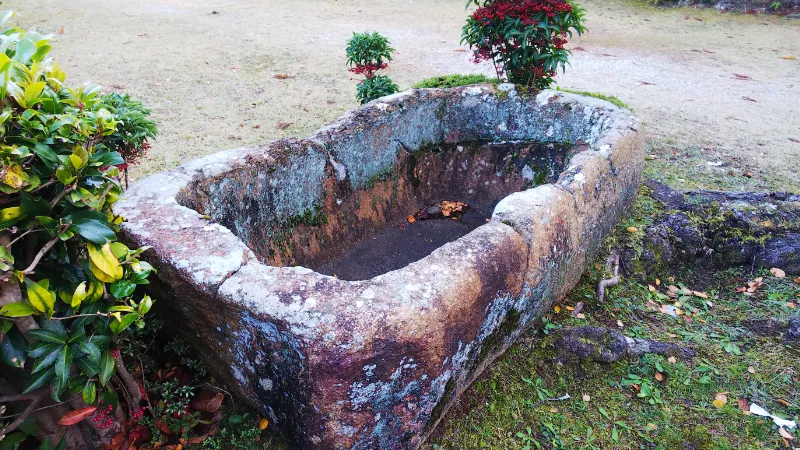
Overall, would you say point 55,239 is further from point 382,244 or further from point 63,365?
point 382,244

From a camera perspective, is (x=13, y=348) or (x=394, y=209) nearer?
(x=13, y=348)

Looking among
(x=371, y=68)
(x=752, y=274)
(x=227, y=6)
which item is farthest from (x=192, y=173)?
(x=227, y=6)

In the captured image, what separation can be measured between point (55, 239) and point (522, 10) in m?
3.77

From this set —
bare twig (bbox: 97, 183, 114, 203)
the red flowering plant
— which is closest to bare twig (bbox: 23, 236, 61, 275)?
bare twig (bbox: 97, 183, 114, 203)

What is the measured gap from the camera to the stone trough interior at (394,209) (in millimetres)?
3305

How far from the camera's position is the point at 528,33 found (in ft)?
14.0

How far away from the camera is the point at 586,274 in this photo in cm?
361

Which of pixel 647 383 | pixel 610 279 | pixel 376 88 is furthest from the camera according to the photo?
pixel 376 88

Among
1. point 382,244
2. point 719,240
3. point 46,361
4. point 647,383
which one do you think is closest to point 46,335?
point 46,361

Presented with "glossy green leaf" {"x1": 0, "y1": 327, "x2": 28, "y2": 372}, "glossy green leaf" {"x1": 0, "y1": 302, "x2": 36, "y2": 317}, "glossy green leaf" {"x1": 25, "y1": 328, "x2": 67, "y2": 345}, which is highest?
"glossy green leaf" {"x1": 0, "y1": 302, "x2": 36, "y2": 317}

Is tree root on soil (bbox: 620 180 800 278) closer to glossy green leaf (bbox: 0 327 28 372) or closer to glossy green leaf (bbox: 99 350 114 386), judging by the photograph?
glossy green leaf (bbox: 99 350 114 386)

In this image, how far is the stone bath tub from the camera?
203 cm

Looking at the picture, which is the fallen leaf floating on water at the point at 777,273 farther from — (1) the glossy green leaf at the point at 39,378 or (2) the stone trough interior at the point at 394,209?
(1) the glossy green leaf at the point at 39,378

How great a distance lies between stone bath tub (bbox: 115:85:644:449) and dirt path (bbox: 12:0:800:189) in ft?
5.44
